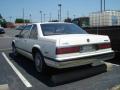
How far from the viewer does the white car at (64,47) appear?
6.11 m

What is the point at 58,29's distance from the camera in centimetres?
767

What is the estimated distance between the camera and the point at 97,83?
19.7 ft

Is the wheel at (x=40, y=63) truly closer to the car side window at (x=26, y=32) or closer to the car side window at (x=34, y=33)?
the car side window at (x=34, y=33)

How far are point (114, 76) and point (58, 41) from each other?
191cm

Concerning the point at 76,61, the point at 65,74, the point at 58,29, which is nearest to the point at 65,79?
the point at 65,74

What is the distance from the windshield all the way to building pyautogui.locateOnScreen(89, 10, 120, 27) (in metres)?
12.8

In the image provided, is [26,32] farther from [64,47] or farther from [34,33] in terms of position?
[64,47]

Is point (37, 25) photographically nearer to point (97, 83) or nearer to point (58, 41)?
point (58, 41)

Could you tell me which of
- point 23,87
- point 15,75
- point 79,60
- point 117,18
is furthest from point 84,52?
point 117,18

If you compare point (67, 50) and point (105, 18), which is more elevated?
point (105, 18)

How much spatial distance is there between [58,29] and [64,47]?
5.48 ft

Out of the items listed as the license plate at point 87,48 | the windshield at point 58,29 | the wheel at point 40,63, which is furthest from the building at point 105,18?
the license plate at point 87,48

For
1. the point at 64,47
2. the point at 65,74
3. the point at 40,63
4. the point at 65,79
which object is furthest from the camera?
the point at 40,63

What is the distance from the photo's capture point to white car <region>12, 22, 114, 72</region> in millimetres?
6105
